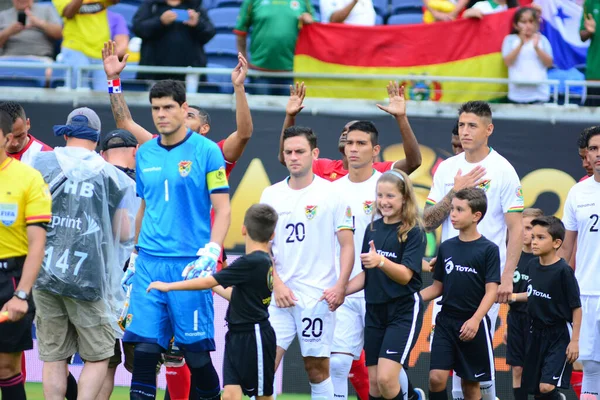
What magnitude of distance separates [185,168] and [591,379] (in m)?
4.16

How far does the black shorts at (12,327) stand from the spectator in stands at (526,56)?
715 centimetres

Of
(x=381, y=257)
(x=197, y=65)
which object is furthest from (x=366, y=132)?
(x=197, y=65)

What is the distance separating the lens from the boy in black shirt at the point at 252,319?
7160 mm

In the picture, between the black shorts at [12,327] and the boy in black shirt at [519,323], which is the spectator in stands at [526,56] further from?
the black shorts at [12,327]

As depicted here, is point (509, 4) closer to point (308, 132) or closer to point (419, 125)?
point (419, 125)

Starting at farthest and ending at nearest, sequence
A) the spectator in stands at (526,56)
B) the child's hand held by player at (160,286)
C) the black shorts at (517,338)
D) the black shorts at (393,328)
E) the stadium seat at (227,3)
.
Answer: the stadium seat at (227,3) → the spectator in stands at (526,56) → the black shorts at (517,338) → the black shorts at (393,328) → the child's hand held by player at (160,286)

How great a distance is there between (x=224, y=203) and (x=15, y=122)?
2053 millimetres

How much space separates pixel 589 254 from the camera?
8781 mm

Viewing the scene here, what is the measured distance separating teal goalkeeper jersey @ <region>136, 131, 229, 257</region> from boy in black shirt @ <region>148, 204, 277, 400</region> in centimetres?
35

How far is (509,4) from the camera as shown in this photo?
1297 cm

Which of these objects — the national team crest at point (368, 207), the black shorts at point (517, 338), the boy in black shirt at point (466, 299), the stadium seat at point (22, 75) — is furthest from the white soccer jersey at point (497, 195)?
the stadium seat at point (22, 75)

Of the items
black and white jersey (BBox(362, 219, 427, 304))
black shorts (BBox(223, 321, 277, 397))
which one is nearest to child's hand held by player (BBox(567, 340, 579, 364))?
black and white jersey (BBox(362, 219, 427, 304))

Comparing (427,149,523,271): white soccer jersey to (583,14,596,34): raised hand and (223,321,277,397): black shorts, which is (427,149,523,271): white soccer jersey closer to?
(223,321,277,397): black shorts

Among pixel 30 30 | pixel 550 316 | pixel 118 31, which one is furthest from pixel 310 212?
pixel 30 30
